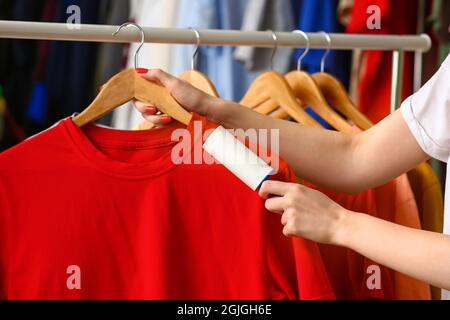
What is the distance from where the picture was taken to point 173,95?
40.8 inches

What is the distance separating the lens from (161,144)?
1.05 meters

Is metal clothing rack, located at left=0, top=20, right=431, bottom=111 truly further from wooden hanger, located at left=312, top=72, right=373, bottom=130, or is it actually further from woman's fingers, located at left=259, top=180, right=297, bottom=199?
woman's fingers, located at left=259, top=180, right=297, bottom=199

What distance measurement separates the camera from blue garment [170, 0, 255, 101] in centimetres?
196

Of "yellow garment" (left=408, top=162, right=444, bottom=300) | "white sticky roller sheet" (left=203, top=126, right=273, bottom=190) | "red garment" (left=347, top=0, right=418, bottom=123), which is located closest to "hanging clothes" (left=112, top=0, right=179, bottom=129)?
"red garment" (left=347, top=0, right=418, bottom=123)

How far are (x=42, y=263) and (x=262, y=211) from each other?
10.9 inches

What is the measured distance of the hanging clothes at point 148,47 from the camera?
78.4 inches

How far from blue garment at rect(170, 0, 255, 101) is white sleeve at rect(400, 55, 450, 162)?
0.92 m

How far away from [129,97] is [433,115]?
1.30ft

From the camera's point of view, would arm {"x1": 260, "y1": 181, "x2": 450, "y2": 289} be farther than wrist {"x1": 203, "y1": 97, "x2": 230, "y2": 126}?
No

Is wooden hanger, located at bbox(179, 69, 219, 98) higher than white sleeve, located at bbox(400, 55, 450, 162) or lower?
higher

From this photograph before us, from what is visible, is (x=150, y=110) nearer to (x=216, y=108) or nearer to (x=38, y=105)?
(x=216, y=108)

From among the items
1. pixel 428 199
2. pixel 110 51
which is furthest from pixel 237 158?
pixel 110 51

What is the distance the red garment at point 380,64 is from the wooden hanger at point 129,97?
0.93 meters
